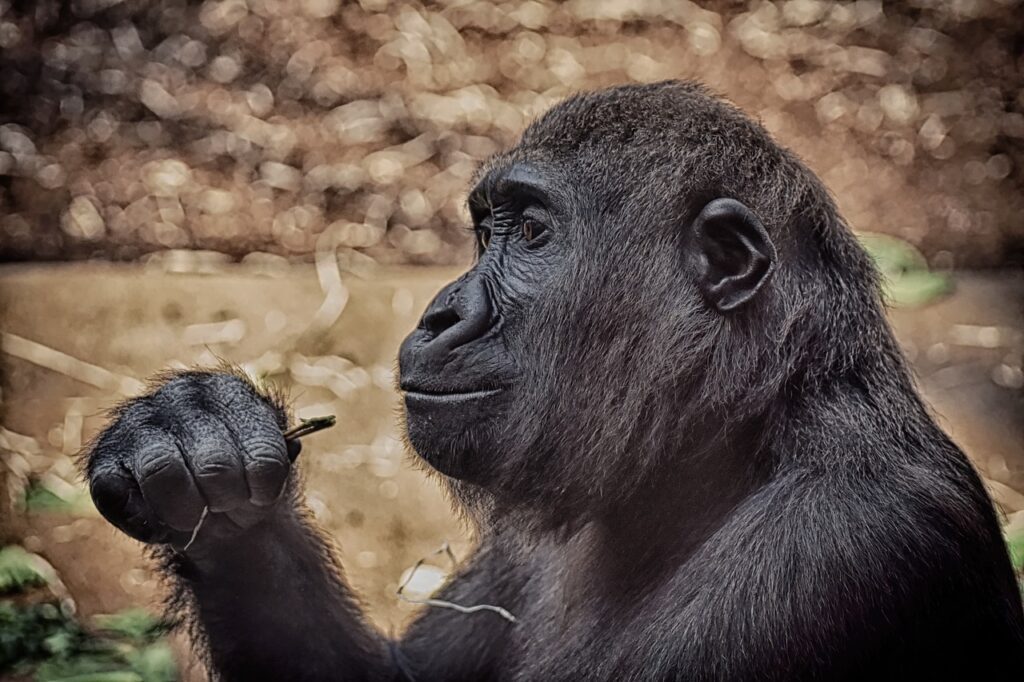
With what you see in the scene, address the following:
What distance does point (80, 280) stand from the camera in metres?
5.52

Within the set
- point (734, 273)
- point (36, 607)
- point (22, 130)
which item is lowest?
point (36, 607)

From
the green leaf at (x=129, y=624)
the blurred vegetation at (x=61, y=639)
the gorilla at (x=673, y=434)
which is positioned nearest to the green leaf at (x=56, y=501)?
the blurred vegetation at (x=61, y=639)

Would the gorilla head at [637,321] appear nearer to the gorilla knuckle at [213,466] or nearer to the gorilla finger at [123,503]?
the gorilla knuckle at [213,466]

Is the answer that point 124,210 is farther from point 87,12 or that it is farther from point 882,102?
point 882,102

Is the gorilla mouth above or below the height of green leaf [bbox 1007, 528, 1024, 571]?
above

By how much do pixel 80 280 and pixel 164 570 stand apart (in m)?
2.43

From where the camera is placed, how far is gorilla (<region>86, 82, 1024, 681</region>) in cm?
258

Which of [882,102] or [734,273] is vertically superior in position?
[734,273]

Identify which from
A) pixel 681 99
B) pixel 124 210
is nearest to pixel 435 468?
pixel 681 99

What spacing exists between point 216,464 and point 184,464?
81mm

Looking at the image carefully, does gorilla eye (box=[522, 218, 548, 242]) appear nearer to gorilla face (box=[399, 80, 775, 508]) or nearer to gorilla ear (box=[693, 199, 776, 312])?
gorilla face (box=[399, 80, 775, 508])

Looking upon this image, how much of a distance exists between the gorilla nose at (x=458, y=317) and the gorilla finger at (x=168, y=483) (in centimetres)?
64

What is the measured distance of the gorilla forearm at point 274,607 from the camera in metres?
3.37

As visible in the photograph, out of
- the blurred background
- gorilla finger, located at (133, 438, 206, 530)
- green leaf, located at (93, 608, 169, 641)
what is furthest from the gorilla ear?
Result: green leaf, located at (93, 608, 169, 641)
